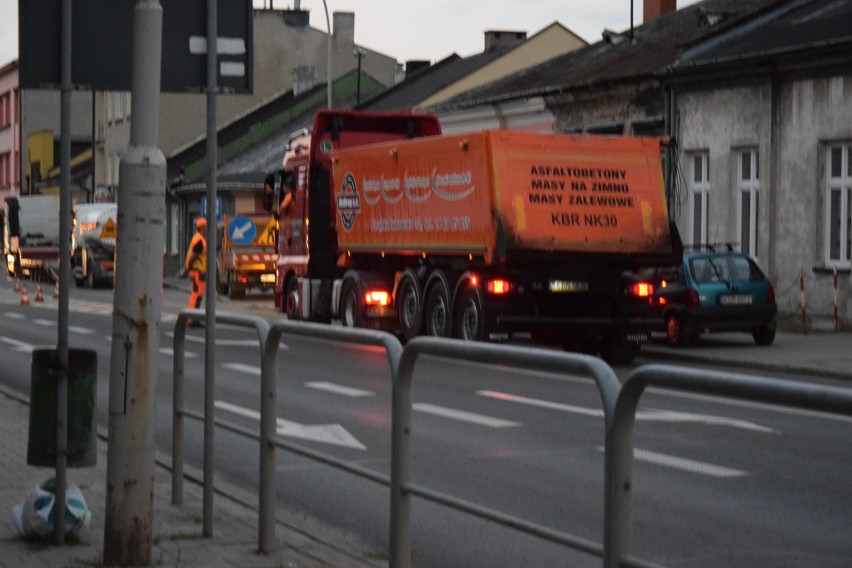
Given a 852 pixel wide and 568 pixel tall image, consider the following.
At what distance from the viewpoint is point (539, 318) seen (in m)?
21.4

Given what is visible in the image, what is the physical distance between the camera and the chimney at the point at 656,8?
155ft

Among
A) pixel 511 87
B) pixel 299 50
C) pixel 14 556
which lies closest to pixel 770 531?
pixel 14 556

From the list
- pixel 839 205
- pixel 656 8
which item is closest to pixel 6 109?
pixel 656 8

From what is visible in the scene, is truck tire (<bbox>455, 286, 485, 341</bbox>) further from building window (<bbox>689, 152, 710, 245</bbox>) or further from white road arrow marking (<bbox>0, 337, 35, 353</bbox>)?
building window (<bbox>689, 152, 710, 245</bbox>)

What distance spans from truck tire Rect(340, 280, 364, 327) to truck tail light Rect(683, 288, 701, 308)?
4.88 m

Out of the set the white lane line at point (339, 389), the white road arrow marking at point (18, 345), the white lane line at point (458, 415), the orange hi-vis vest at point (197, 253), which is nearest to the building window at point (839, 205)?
the orange hi-vis vest at point (197, 253)

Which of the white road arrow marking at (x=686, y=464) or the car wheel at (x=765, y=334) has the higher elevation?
the white road arrow marking at (x=686, y=464)

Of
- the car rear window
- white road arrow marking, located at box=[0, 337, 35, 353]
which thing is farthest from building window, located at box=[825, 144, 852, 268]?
white road arrow marking, located at box=[0, 337, 35, 353]

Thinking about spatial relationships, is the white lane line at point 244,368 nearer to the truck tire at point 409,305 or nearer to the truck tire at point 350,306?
the truck tire at point 409,305

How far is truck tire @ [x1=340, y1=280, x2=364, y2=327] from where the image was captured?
25.2 m

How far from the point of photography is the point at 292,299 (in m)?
28.7

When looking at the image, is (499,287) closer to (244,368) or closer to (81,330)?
(81,330)

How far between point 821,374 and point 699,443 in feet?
52.3

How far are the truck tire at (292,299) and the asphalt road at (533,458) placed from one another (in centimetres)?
1964
